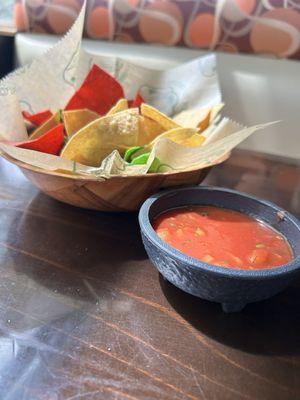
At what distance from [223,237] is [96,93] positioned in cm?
47

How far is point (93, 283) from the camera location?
2.17 ft

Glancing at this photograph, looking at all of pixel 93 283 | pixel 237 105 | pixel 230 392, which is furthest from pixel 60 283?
pixel 237 105

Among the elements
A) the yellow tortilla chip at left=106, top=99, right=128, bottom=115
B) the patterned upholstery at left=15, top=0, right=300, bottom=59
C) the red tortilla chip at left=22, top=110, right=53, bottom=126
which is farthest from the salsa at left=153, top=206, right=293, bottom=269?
the patterned upholstery at left=15, top=0, right=300, bottom=59

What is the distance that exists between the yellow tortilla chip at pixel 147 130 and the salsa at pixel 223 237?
7.3 inches

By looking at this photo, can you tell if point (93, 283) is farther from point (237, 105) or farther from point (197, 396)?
point (237, 105)

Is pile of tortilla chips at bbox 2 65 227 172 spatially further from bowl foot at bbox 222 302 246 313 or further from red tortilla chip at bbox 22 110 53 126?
bowl foot at bbox 222 302 246 313

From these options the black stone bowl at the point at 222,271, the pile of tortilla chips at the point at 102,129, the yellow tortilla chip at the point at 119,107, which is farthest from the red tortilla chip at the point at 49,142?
the black stone bowl at the point at 222,271

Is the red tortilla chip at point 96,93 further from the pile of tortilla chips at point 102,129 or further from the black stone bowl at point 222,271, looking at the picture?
the black stone bowl at point 222,271

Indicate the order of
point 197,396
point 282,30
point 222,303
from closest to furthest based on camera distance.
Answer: point 197,396 → point 222,303 → point 282,30

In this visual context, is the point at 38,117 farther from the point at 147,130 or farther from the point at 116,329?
the point at 116,329

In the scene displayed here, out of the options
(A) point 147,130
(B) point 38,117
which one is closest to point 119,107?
(A) point 147,130

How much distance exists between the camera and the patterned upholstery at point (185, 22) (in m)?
1.38

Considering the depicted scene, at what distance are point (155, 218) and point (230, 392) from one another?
0.29m

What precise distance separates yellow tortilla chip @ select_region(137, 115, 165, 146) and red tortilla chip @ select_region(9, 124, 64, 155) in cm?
15
